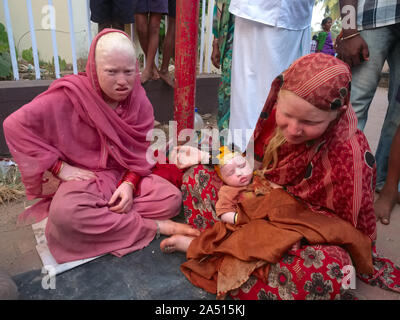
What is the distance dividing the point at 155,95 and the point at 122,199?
2391mm

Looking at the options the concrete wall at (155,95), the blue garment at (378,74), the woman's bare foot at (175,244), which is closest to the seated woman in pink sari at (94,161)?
the woman's bare foot at (175,244)

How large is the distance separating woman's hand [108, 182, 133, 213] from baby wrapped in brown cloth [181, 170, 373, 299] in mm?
483

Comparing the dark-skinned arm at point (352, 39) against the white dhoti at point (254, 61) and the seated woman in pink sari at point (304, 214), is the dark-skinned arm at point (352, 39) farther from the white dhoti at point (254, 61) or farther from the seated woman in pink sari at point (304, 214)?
the seated woman in pink sari at point (304, 214)

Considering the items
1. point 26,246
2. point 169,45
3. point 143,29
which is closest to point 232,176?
point 26,246

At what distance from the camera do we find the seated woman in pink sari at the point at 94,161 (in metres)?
1.81

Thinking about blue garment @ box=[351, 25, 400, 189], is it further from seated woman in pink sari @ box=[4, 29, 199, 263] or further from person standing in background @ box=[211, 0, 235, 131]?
seated woman in pink sari @ box=[4, 29, 199, 263]

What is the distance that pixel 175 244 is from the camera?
1.88 metres

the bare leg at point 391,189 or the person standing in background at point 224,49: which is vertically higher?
the person standing in background at point 224,49

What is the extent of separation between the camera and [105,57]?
1830 mm

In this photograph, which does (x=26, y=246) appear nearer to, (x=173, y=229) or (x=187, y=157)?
(x=173, y=229)

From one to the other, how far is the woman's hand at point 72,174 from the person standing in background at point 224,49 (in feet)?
4.75

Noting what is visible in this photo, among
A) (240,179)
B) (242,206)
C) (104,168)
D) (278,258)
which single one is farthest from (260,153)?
(104,168)

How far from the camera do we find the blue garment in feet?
7.67

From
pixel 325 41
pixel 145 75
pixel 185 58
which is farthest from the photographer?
pixel 325 41
